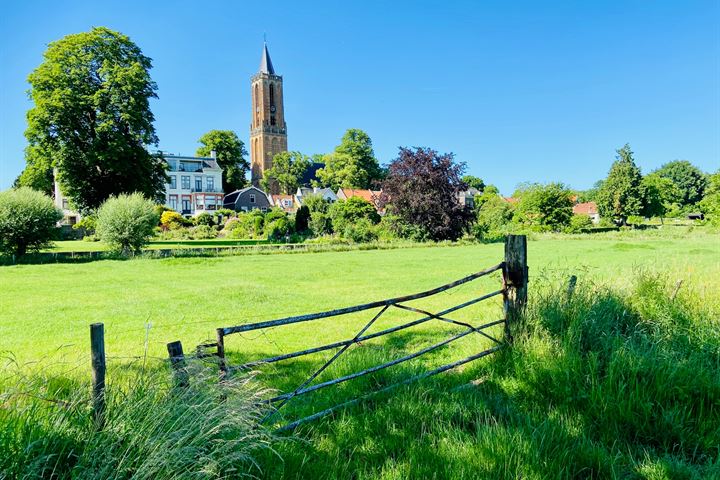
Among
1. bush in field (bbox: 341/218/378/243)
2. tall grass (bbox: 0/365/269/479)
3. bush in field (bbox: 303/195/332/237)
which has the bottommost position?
tall grass (bbox: 0/365/269/479)

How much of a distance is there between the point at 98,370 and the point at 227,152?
78405 mm

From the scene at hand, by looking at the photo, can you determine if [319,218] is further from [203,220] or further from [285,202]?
[285,202]

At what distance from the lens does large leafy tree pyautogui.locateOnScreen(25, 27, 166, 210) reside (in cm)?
2711

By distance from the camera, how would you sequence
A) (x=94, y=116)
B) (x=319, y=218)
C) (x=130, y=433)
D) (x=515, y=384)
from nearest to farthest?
(x=130, y=433), (x=515, y=384), (x=94, y=116), (x=319, y=218)

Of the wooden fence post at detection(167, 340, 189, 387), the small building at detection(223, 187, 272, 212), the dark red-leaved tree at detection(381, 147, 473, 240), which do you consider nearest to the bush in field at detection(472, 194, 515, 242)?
the dark red-leaved tree at detection(381, 147, 473, 240)

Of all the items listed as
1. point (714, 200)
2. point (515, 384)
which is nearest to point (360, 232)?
point (515, 384)

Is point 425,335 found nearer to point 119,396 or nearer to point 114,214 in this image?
point 119,396

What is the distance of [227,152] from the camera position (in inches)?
2977

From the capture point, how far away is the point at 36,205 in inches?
783

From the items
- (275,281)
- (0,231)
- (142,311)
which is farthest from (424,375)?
(0,231)

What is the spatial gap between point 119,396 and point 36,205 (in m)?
22.5

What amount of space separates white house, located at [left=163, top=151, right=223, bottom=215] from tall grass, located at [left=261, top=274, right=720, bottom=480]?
67830 millimetres

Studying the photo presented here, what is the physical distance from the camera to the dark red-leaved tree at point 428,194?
33656mm

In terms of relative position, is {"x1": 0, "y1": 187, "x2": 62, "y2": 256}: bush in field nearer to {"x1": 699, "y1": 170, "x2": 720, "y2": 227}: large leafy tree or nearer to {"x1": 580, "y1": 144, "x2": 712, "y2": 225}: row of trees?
{"x1": 699, "y1": 170, "x2": 720, "y2": 227}: large leafy tree
